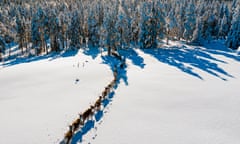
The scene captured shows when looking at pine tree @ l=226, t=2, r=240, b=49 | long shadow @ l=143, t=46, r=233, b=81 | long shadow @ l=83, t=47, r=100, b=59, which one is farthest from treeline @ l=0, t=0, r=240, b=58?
long shadow @ l=143, t=46, r=233, b=81

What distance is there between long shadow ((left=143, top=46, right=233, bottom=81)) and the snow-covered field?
400 millimetres

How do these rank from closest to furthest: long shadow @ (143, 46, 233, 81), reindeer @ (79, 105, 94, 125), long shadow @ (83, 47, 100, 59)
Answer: reindeer @ (79, 105, 94, 125)
long shadow @ (143, 46, 233, 81)
long shadow @ (83, 47, 100, 59)

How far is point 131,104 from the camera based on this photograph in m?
20.1

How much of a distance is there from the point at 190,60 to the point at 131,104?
27.5 m

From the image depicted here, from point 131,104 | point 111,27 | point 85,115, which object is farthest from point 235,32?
point 85,115

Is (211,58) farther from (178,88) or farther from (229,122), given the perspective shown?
(229,122)

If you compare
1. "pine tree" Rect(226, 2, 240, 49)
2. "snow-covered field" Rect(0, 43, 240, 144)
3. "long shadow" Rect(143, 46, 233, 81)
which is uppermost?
"pine tree" Rect(226, 2, 240, 49)

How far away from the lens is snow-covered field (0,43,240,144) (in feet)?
48.0

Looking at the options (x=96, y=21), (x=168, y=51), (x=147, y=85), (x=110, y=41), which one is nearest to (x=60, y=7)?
(x=96, y=21)

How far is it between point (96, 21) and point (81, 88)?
4194 cm

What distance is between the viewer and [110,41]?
48.3 metres

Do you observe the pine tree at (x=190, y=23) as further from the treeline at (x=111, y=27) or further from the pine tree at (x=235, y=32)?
the pine tree at (x=235, y=32)

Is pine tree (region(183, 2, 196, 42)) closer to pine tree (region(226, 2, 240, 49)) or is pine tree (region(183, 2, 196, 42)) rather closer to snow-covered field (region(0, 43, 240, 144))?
pine tree (region(226, 2, 240, 49))

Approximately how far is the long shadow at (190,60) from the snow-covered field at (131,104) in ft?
1.31
